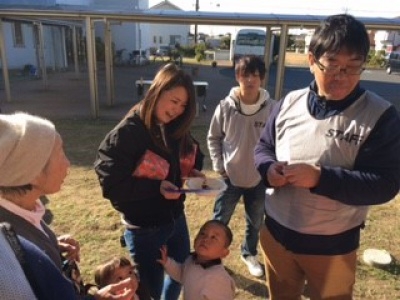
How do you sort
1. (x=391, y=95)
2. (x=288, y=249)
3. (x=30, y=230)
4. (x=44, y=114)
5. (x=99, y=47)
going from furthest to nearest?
(x=99, y=47)
(x=391, y=95)
(x=44, y=114)
(x=288, y=249)
(x=30, y=230)

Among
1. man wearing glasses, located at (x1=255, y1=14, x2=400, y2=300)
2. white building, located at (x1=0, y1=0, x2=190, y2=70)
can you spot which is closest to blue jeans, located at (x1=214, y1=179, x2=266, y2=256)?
man wearing glasses, located at (x1=255, y1=14, x2=400, y2=300)

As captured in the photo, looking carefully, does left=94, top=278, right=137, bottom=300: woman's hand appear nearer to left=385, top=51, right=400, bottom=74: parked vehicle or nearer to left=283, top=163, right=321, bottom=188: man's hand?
left=283, top=163, right=321, bottom=188: man's hand

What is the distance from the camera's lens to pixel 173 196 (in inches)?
74.0

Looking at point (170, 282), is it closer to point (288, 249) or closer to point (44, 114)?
point (288, 249)

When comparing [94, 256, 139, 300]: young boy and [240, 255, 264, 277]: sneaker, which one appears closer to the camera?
[94, 256, 139, 300]: young boy

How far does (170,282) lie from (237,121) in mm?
1253

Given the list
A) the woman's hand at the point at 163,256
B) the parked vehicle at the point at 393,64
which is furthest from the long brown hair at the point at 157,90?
the parked vehicle at the point at 393,64

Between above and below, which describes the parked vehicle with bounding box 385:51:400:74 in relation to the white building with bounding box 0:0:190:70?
below

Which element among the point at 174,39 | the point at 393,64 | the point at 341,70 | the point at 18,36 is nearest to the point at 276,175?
the point at 341,70

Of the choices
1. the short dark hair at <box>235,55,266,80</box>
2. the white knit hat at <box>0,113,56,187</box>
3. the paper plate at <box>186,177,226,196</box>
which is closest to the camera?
the white knit hat at <box>0,113,56,187</box>

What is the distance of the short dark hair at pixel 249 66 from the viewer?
2.70m

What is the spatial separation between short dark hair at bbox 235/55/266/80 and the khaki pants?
4.00 feet

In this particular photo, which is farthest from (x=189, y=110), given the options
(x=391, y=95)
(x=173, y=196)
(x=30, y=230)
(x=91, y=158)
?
(x=391, y=95)

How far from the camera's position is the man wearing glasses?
1.50 metres
